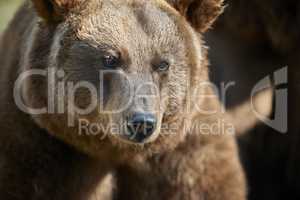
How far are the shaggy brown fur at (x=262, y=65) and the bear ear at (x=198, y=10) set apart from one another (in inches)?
69.8

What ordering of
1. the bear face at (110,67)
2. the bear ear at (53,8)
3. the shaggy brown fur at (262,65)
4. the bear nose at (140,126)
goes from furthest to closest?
the shaggy brown fur at (262,65) → the bear ear at (53,8) → the bear face at (110,67) → the bear nose at (140,126)

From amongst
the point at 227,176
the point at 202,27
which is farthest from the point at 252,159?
the point at 202,27

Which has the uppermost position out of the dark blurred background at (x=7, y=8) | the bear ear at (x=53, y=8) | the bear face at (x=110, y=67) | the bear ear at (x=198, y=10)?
the dark blurred background at (x=7, y=8)

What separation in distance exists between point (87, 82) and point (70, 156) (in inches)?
32.2

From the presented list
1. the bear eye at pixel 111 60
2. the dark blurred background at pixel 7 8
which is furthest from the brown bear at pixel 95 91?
the dark blurred background at pixel 7 8

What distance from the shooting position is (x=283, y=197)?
1017 centimetres

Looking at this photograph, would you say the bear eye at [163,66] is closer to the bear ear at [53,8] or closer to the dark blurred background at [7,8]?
the bear ear at [53,8]

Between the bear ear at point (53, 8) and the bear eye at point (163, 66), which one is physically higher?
the bear ear at point (53, 8)

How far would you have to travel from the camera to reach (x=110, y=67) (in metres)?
7.00

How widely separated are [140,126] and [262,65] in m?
3.61

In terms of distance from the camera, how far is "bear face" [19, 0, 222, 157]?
22.9ft

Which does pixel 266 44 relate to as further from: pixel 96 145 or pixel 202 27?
pixel 96 145

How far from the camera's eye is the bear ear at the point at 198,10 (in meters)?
7.46

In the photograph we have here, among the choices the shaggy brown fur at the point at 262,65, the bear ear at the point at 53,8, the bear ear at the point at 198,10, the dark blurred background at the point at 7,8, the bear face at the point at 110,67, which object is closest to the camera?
the bear face at the point at 110,67
